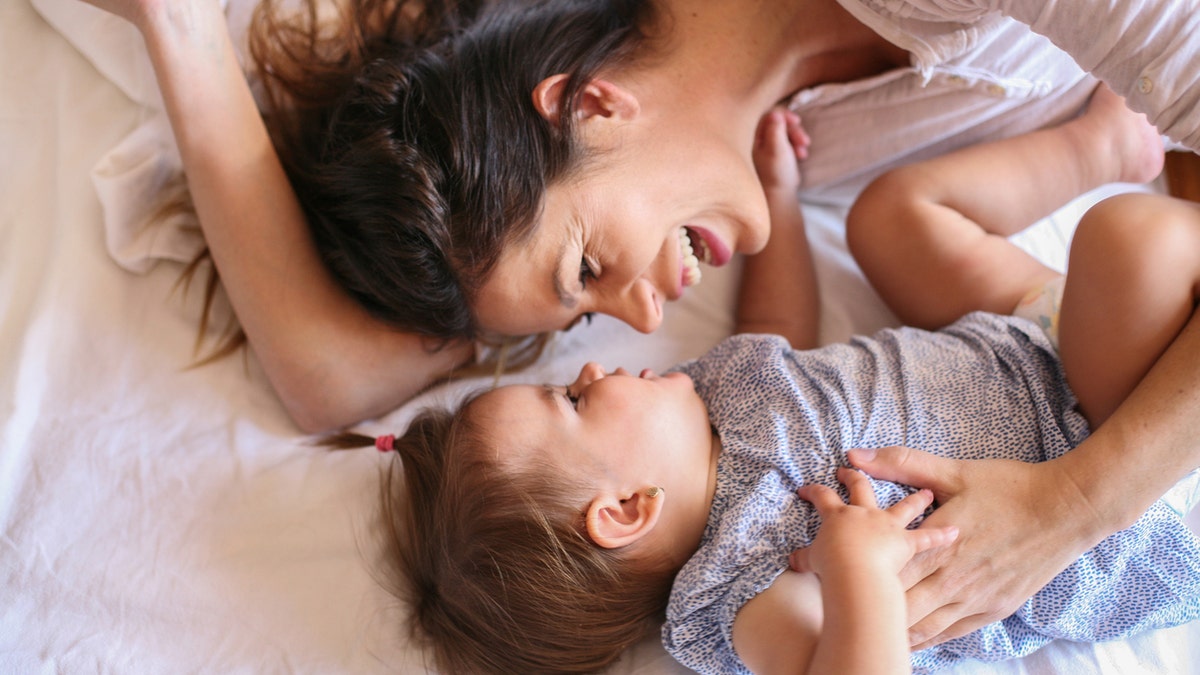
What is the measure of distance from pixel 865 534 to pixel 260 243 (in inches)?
32.5

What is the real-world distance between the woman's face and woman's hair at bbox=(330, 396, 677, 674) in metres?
0.17

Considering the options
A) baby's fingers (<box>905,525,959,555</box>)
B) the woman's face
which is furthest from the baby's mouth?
baby's fingers (<box>905,525,959,555</box>)

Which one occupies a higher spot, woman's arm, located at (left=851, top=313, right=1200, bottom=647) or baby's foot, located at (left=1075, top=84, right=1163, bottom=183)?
baby's foot, located at (left=1075, top=84, right=1163, bottom=183)

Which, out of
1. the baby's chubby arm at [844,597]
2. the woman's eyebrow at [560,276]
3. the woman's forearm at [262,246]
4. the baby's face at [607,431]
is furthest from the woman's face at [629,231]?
the baby's chubby arm at [844,597]

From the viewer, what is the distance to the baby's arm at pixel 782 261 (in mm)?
1366

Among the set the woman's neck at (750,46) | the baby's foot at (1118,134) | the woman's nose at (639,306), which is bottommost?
the woman's nose at (639,306)

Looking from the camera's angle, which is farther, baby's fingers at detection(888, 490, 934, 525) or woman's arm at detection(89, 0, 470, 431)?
woman's arm at detection(89, 0, 470, 431)

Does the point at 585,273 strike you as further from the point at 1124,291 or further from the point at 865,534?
the point at 1124,291

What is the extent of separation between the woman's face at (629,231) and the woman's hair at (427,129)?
30 millimetres

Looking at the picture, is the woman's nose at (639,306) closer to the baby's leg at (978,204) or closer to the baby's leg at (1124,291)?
the baby's leg at (978,204)

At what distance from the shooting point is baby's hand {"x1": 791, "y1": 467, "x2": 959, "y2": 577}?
0.92 meters

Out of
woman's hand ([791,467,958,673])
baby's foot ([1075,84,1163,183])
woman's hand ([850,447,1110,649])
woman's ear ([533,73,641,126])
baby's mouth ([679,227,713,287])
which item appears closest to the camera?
woman's hand ([791,467,958,673])

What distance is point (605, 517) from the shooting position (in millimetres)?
1035

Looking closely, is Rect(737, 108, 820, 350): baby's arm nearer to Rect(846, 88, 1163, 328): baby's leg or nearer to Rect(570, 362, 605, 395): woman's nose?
Rect(846, 88, 1163, 328): baby's leg
